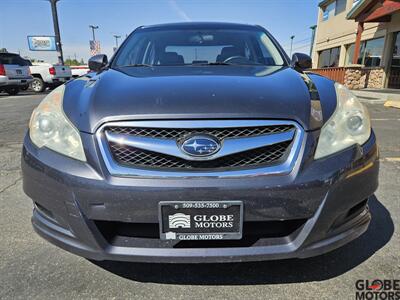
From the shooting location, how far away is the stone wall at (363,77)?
14.6 meters

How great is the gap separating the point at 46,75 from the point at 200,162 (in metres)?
16.6

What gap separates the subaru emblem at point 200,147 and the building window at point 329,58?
76.2 feet

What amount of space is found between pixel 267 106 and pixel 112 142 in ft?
2.46

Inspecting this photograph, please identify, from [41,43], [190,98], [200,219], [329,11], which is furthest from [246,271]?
[41,43]

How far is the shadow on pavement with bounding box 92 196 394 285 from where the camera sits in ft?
5.95

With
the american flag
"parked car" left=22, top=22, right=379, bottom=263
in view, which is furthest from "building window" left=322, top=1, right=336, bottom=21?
"parked car" left=22, top=22, right=379, bottom=263

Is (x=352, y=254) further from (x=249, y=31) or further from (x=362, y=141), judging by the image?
(x=249, y=31)

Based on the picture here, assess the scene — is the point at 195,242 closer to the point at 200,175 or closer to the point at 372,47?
the point at 200,175

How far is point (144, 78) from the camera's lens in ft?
6.51

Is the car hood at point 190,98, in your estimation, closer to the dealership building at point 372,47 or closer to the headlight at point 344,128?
the headlight at point 344,128

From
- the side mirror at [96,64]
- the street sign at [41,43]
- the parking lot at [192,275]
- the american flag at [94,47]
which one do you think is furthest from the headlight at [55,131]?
the american flag at [94,47]

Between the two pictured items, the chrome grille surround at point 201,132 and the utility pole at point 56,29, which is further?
the utility pole at point 56,29

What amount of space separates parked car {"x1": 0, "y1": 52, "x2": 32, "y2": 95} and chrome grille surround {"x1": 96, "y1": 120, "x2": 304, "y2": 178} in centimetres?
1441

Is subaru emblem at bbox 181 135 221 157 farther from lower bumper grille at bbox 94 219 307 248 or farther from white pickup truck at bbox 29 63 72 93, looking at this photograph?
white pickup truck at bbox 29 63 72 93
